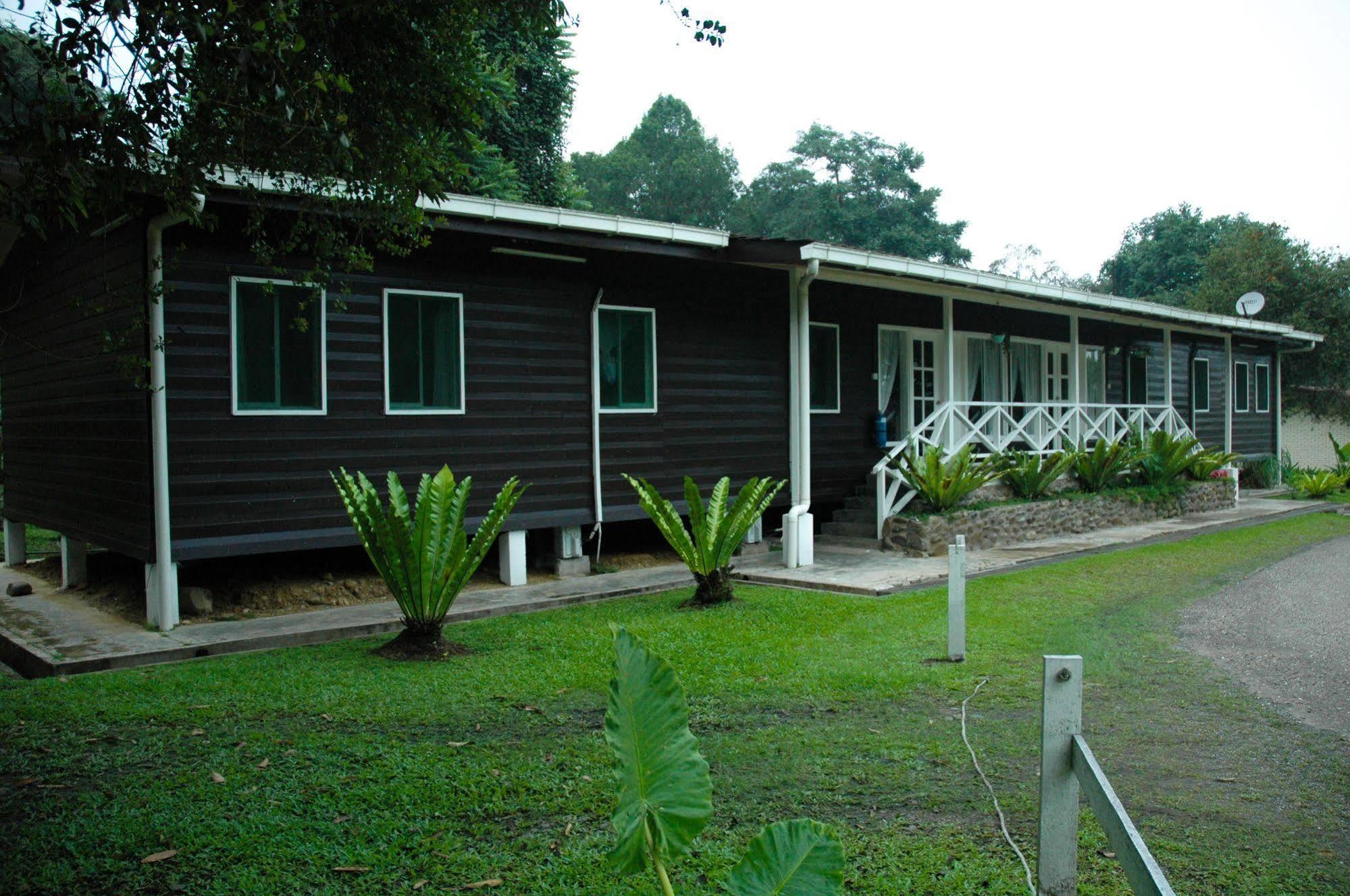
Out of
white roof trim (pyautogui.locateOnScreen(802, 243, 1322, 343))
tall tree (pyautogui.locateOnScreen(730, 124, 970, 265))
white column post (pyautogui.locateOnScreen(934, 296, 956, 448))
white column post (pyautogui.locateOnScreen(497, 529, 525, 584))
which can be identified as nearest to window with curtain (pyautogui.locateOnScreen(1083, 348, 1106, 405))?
white roof trim (pyautogui.locateOnScreen(802, 243, 1322, 343))

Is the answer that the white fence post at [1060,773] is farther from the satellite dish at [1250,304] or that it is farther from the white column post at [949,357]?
the satellite dish at [1250,304]

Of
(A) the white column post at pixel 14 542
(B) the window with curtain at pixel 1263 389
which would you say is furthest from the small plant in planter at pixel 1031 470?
(B) the window with curtain at pixel 1263 389

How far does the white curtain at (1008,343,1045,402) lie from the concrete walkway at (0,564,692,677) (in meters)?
9.35

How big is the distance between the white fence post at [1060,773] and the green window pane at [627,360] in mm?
8641

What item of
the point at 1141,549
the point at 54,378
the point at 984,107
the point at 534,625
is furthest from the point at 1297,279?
the point at 54,378

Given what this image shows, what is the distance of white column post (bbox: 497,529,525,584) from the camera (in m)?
10.4

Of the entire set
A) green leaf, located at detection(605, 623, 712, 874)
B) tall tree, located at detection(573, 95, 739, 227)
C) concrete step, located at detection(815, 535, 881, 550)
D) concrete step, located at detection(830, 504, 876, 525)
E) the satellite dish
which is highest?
tall tree, located at detection(573, 95, 739, 227)

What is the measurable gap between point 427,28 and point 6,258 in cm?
914

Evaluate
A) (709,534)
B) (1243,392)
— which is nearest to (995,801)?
(709,534)

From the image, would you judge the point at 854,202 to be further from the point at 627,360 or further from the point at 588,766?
the point at 588,766

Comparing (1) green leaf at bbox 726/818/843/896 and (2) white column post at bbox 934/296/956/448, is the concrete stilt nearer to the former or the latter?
(1) green leaf at bbox 726/818/843/896

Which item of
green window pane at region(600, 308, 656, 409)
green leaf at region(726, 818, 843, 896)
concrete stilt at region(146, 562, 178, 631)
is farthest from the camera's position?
green window pane at region(600, 308, 656, 409)

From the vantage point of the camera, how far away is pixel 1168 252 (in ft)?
153

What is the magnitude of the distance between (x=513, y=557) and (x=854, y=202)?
4131 cm
